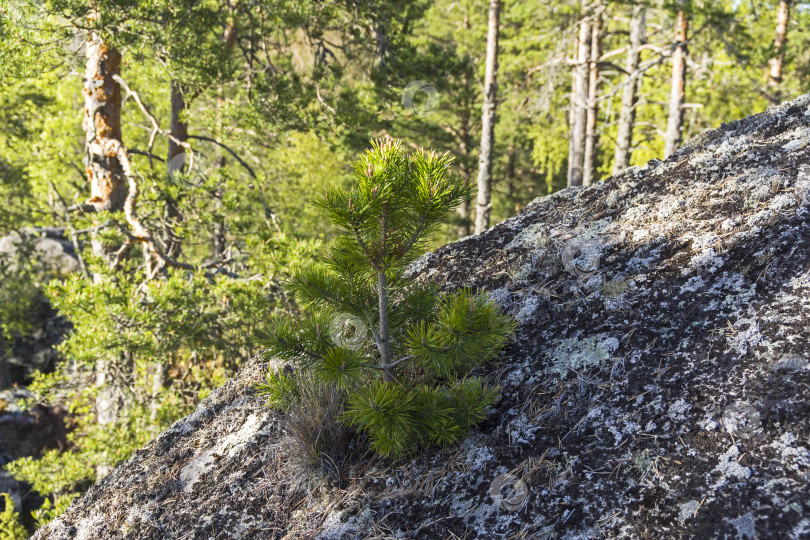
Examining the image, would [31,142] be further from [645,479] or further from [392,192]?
[645,479]

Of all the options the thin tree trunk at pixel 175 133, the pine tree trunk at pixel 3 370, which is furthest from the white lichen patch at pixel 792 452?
the pine tree trunk at pixel 3 370

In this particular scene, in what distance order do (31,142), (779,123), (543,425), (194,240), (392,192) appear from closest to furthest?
(392,192) → (543,425) → (779,123) → (194,240) → (31,142)

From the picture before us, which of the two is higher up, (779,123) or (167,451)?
(779,123)

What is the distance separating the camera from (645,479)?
1.78 meters

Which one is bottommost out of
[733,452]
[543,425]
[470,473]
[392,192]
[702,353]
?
[470,473]

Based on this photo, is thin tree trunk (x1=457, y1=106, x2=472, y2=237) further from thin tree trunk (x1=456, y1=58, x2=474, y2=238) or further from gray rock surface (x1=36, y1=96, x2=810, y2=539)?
gray rock surface (x1=36, y1=96, x2=810, y2=539)

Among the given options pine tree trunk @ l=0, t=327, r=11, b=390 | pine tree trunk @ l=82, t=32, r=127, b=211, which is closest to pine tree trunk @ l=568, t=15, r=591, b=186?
pine tree trunk @ l=82, t=32, r=127, b=211

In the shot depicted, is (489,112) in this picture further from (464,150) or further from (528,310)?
(528,310)

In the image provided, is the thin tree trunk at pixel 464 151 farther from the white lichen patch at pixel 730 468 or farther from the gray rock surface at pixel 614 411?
the white lichen patch at pixel 730 468

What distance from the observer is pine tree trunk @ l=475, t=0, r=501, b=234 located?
9.71 metres

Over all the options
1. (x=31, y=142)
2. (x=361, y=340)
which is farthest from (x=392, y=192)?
(x=31, y=142)

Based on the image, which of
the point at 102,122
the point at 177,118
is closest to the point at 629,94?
the point at 177,118

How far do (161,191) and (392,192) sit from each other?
15.9ft

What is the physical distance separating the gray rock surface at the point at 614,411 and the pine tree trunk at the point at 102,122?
15.0 ft
